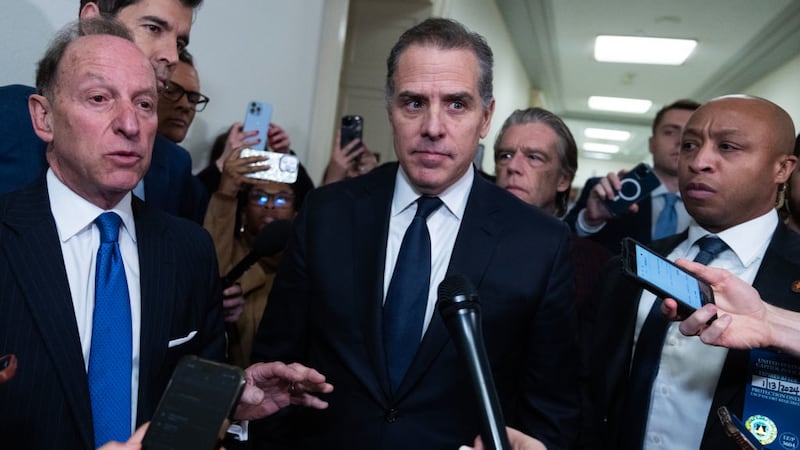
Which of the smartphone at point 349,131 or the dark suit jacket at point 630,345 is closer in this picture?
the dark suit jacket at point 630,345

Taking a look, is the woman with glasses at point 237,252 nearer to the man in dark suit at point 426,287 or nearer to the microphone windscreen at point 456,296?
the man in dark suit at point 426,287

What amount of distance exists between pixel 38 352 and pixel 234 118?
1.85 m

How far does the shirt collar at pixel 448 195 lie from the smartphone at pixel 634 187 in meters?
1.15

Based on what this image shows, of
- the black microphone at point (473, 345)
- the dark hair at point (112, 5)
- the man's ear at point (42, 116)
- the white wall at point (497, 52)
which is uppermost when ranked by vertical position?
the white wall at point (497, 52)

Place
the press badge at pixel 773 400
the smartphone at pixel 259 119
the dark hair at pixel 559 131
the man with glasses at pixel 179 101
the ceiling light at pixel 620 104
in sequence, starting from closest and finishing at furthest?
the press badge at pixel 773 400 → the man with glasses at pixel 179 101 → the dark hair at pixel 559 131 → the smartphone at pixel 259 119 → the ceiling light at pixel 620 104

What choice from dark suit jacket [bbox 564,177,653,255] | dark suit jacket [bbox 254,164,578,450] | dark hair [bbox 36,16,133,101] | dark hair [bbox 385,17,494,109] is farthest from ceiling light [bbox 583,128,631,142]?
dark hair [bbox 36,16,133,101]

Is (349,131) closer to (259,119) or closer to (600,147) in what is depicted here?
(259,119)

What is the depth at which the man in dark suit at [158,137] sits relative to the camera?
1274 mm

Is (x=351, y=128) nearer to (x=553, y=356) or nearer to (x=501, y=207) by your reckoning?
(x=501, y=207)

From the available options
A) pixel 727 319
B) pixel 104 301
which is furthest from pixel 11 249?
pixel 727 319

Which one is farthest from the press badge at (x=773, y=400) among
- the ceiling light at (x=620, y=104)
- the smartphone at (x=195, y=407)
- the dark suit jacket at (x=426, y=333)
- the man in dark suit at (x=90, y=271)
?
the ceiling light at (x=620, y=104)

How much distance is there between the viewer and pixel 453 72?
130cm

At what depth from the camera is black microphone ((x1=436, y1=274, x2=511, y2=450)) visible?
67cm

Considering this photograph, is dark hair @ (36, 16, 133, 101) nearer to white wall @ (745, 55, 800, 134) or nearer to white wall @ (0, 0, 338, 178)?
white wall @ (0, 0, 338, 178)
